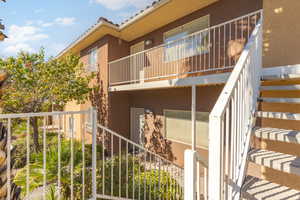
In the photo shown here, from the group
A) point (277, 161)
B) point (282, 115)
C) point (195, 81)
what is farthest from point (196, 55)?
point (277, 161)

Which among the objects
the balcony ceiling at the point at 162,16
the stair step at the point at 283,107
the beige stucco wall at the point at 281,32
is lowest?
the stair step at the point at 283,107

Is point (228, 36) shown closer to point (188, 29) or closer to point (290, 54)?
point (188, 29)

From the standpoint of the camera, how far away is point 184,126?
287 inches

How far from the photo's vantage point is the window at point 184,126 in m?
6.52

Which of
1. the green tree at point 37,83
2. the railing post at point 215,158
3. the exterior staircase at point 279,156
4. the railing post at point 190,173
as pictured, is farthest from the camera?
the green tree at point 37,83

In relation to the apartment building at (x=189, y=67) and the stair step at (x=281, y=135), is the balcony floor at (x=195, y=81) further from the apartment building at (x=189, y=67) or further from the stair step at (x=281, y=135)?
the stair step at (x=281, y=135)

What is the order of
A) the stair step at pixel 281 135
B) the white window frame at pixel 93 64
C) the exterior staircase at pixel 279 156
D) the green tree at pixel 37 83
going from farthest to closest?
the white window frame at pixel 93 64 < the green tree at pixel 37 83 < the stair step at pixel 281 135 < the exterior staircase at pixel 279 156

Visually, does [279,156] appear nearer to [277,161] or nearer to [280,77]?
[277,161]

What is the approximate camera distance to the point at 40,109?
8.42 m

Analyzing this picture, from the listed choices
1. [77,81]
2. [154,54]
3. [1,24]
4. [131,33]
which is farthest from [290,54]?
[77,81]

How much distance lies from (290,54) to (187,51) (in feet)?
12.7

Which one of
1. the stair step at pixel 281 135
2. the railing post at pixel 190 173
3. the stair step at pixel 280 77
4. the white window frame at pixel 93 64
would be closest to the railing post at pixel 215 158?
the railing post at pixel 190 173

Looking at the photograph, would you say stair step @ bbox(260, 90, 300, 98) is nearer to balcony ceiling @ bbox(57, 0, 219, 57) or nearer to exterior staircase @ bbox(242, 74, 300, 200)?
exterior staircase @ bbox(242, 74, 300, 200)

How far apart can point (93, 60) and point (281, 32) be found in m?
9.60
